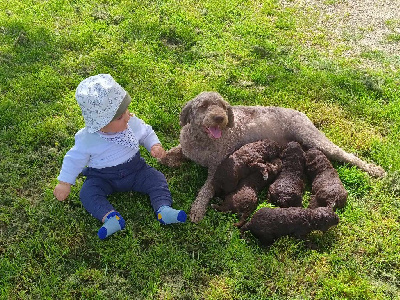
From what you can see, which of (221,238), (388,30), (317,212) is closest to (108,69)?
(221,238)

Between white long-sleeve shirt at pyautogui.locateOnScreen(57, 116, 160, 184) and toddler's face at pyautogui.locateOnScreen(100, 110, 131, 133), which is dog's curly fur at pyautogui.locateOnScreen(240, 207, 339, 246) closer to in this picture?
white long-sleeve shirt at pyautogui.locateOnScreen(57, 116, 160, 184)

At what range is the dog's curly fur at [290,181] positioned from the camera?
4.70m

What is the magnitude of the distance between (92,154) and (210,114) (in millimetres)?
1288

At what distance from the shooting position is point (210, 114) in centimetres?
480

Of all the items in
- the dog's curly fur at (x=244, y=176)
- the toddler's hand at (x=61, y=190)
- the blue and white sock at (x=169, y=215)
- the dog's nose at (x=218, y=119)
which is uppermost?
the dog's nose at (x=218, y=119)

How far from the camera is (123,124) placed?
184 inches

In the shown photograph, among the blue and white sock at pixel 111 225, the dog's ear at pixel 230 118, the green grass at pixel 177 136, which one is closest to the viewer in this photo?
the green grass at pixel 177 136

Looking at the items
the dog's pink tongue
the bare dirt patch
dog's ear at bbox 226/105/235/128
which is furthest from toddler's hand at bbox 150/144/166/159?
the bare dirt patch

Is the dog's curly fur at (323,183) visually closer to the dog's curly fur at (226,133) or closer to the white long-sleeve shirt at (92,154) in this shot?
the dog's curly fur at (226,133)

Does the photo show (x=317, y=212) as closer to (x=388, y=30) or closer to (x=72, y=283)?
(x=72, y=283)

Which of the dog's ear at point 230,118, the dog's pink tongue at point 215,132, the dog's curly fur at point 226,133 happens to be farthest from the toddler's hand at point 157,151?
the dog's ear at point 230,118

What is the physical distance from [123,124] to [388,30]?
17.3 feet

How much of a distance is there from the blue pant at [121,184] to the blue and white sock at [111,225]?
8 centimetres

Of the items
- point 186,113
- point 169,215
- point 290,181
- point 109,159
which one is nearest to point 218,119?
point 186,113
